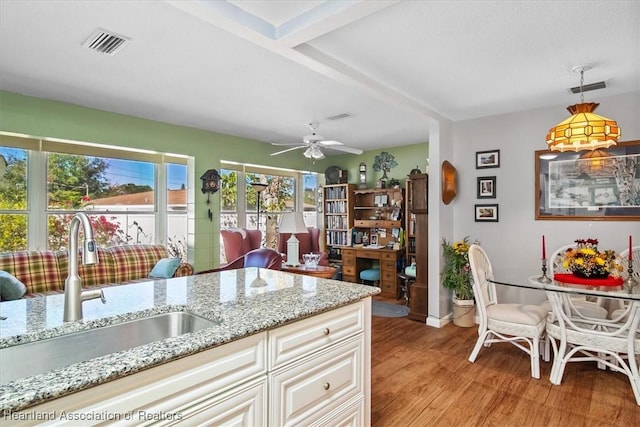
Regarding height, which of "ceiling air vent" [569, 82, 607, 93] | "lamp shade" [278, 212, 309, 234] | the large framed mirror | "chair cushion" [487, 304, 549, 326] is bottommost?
"chair cushion" [487, 304, 549, 326]

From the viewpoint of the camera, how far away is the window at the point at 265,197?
5.55 meters

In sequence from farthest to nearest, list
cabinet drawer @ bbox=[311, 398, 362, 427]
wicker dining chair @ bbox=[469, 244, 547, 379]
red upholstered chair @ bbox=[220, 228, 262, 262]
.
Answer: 1. red upholstered chair @ bbox=[220, 228, 262, 262]
2. wicker dining chair @ bbox=[469, 244, 547, 379]
3. cabinet drawer @ bbox=[311, 398, 362, 427]

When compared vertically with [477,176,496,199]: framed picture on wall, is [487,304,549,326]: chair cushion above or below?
below

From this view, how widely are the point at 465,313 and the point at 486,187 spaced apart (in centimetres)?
146

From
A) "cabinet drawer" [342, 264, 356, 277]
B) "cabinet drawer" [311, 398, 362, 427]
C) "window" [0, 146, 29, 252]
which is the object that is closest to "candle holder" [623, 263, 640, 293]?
"cabinet drawer" [311, 398, 362, 427]

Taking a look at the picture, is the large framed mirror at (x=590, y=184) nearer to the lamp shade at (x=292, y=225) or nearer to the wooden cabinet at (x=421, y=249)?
the wooden cabinet at (x=421, y=249)

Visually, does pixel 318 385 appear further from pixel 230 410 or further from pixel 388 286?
pixel 388 286

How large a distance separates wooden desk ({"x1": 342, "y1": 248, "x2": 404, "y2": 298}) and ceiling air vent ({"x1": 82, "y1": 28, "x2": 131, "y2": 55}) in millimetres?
4288

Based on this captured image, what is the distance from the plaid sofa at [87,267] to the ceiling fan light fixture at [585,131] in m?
3.89

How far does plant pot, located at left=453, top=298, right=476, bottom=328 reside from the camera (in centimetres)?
407

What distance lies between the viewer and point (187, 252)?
4.91 meters

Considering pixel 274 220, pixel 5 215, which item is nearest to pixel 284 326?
pixel 5 215

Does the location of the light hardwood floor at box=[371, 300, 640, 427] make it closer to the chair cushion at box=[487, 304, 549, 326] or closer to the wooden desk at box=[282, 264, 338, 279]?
the chair cushion at box=[487, 304, 549, 326]

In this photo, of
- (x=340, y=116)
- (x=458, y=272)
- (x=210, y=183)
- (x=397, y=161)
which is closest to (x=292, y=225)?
(x=340, y=116)
